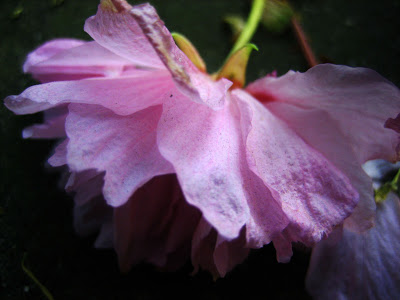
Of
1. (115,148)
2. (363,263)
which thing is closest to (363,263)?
(363,263)

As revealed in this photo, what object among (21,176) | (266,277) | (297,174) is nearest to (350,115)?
(297,174)

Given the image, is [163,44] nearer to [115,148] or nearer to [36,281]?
[115,148]

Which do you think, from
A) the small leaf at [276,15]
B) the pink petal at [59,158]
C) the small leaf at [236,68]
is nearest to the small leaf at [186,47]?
the small leaf at [236,68]

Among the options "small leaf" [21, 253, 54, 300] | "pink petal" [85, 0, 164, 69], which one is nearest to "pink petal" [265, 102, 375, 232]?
"pink petal" [85, 0, 164, 69]

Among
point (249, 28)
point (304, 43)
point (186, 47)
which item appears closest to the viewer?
point (186, 47)

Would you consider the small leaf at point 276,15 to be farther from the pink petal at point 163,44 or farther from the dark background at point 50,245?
the pink petal at point 163,44

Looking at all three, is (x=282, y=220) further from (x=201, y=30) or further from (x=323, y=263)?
(x=201, y=30)

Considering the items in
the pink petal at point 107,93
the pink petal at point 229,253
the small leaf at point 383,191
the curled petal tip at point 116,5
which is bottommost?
the small leaf at point 383,191
